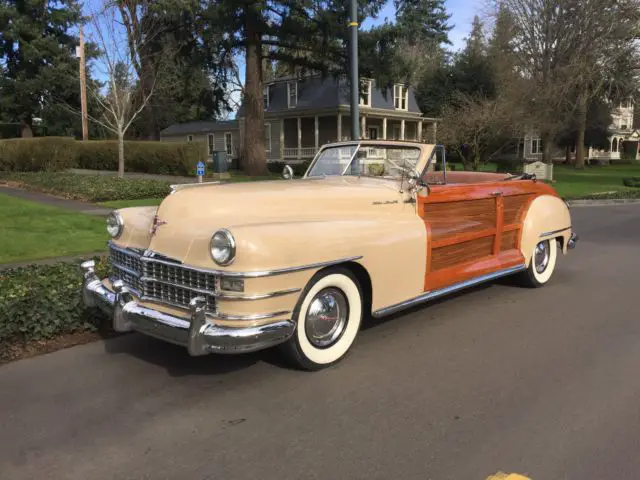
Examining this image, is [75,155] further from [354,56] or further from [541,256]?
[541,256]

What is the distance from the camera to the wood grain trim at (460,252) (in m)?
5.07

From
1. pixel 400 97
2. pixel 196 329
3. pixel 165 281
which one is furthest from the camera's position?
Result: pixel 400 97

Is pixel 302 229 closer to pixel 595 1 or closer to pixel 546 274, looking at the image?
pixel 546 274

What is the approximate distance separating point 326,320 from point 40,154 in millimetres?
21924

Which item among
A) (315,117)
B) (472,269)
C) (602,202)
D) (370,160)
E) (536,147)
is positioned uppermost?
(315,117)

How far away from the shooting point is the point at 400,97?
133 feet

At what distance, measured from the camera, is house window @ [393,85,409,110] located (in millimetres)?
39938

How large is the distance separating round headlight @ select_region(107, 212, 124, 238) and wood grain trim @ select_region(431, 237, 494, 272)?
265cm

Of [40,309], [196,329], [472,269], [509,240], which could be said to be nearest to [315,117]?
[509,240]

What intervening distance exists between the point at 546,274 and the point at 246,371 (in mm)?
4378

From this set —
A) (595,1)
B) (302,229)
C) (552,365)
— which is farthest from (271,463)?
(595,1)

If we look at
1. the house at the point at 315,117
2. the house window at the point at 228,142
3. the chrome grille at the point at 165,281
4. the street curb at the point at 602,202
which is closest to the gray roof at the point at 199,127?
the house at the point at 315,117

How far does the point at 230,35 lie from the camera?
965 inches

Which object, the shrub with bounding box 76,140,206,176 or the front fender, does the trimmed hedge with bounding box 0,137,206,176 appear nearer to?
the shrub with bounding box 76,140,206,176
